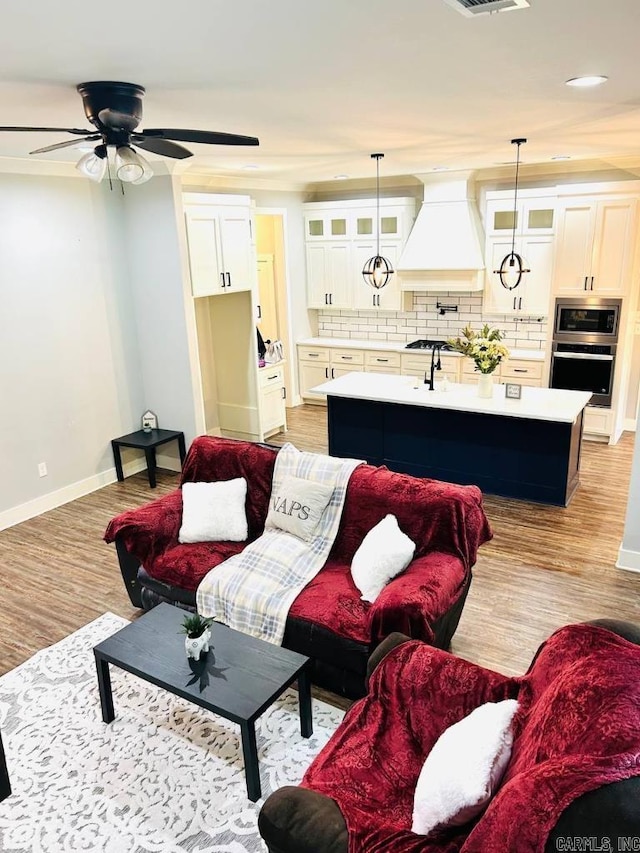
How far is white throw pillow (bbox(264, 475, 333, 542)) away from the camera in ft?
12.0

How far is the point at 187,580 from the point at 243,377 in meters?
3.70

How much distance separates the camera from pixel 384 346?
7.76 m

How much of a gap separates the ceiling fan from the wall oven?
4610mm

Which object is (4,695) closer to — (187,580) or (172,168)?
(187,580)

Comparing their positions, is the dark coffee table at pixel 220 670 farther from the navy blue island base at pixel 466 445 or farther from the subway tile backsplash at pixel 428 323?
the subway tile backsplash at pixel 428 323

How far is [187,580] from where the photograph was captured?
3492mm

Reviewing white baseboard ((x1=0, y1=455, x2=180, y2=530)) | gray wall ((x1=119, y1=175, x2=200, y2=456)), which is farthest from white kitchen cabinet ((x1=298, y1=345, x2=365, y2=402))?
white baseboard ((x1=0, y1=455, x2=180, y2=530))

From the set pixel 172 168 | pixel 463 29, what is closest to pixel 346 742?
pixel 463 29

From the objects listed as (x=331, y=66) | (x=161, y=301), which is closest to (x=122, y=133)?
(x=331, y=66)

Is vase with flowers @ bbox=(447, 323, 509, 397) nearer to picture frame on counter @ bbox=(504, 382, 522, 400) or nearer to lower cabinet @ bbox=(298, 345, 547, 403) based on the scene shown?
picture frame on counter @ bbox=(504, 382, 522, 400)

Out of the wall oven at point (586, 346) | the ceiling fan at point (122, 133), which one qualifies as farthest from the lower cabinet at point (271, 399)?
the ceiling fan at point (122, 133)

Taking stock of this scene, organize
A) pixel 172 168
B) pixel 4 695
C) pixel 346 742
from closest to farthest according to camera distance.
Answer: pixel 346 742
pixel 4 695
pixel 172 168

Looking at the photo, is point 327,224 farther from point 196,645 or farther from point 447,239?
point 196,645

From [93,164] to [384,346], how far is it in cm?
525
